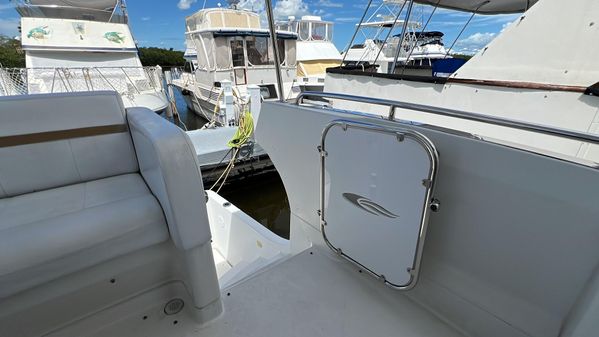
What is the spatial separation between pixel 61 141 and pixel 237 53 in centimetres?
793

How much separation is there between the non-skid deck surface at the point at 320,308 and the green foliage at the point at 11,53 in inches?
394

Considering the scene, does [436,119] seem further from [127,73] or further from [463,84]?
[127,73]

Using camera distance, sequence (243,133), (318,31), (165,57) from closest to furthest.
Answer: (243,133) < (318,31) < (165,57)

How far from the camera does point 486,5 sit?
3375 mm

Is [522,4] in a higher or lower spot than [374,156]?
higher

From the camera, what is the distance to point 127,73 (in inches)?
299

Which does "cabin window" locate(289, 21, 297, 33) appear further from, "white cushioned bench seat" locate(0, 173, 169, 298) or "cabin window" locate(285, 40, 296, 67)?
"white cushioned bench seat" locate(0, 173, 169, 298)

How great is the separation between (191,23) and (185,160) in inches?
424

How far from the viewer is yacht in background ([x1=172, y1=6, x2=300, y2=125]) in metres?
8.16

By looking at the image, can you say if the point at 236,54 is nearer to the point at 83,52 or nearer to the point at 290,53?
the point at 290,53

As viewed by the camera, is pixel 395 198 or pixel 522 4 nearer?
pixel 395 198

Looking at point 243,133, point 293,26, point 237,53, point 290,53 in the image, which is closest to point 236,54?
point 237,53

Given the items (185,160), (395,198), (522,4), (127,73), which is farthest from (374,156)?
(127,73)

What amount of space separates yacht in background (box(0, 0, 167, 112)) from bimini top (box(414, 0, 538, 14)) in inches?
249
